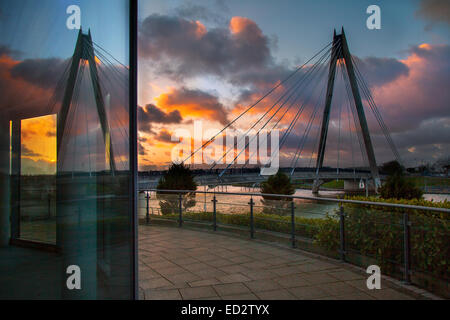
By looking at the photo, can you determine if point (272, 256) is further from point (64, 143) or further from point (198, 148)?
point (198, 148)

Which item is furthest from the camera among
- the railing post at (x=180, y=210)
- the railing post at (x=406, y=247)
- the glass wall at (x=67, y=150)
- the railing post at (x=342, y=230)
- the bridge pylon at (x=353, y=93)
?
the bridge pylon at (x=353, y=93)

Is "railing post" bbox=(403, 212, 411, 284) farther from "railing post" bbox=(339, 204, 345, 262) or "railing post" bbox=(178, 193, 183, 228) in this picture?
"railing post" bbox=(178, 193, 183, 228)

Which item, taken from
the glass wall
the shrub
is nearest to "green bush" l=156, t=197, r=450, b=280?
the glass wall

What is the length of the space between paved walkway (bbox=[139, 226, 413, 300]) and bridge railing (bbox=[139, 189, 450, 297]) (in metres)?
0.32

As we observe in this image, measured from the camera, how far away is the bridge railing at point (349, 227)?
3.22 metres

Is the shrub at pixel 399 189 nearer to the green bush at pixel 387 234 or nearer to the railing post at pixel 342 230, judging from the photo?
the green bush at pixel 387 234

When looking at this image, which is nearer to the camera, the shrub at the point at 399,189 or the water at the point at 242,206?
the water at the point at 242,206

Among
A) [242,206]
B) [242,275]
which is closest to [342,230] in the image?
[242,275]

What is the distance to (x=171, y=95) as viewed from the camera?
14477 millimetres

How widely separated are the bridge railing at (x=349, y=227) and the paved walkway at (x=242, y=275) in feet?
1.06

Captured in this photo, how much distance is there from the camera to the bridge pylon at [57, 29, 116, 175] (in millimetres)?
1615

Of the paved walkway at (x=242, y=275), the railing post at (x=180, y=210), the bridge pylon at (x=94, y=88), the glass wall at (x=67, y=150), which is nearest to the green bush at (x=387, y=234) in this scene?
the paved walkway at (x=242, y=275)
